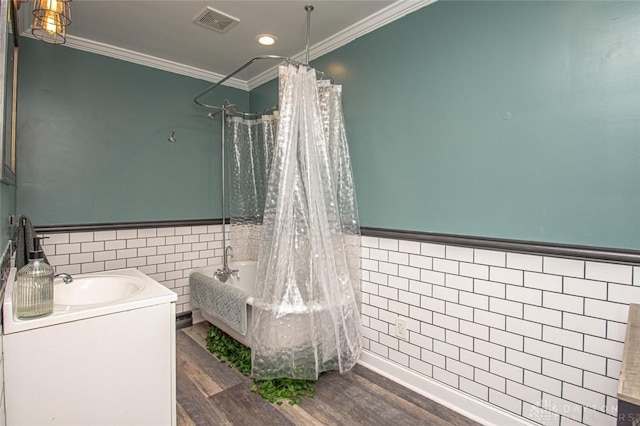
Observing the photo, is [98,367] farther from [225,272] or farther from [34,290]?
[225,272]

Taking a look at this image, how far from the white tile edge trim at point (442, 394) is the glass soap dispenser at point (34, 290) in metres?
1.77

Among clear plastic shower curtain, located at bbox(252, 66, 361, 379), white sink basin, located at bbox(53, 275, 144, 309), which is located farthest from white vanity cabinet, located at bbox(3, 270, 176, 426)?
clear plastic shower curtain, located at bbox(252, 66, 361, 379)

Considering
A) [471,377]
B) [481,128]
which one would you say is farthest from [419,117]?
[471,377]

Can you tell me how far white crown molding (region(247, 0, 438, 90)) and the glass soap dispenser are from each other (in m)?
2.09

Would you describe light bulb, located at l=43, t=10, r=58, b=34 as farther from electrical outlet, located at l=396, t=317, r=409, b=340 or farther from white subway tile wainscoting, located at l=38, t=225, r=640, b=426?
electrical outlet, located at l=396, t=317, r=409, b=340

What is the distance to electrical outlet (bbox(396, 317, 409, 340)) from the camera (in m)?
1.99

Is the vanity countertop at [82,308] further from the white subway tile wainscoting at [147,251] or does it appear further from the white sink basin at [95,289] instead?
the white subway tile wainscoting at [147,251]

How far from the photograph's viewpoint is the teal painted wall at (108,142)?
223 centimetres

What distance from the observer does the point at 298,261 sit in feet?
6.16

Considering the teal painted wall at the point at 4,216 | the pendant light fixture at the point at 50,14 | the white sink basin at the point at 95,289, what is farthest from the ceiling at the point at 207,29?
the white sink basin at the point at 95,289

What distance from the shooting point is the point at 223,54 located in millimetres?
2629

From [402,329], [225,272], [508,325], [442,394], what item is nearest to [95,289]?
[225,272]

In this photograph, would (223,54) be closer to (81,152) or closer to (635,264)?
(81,152)

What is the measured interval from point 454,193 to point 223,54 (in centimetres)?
207
